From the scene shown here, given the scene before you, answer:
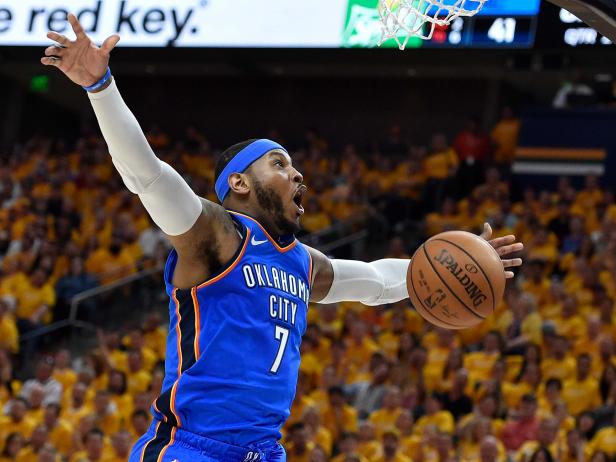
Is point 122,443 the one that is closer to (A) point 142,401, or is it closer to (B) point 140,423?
(B) point 140,423

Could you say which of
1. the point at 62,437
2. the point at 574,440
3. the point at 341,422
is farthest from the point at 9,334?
the point at 574,440

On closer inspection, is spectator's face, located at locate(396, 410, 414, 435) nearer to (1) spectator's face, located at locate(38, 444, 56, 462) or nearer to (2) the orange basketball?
(1) spectator's face, located at locate(38, 444, 56, 462)

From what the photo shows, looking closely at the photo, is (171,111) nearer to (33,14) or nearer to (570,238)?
(33,14)

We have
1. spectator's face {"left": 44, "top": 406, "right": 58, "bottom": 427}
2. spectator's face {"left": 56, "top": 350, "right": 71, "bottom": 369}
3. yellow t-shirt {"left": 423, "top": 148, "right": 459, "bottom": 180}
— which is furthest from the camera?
yellow t-shirt {"left": 423, "top": 148, "right": 459, "bottom": 180}

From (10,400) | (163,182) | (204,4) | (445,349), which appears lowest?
(10,400)

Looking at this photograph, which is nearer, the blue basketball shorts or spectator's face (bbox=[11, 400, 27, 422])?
the blue basketball shorts

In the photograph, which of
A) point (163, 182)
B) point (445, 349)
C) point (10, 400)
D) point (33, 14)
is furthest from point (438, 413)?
point (33, 14)

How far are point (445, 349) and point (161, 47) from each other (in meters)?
6.03

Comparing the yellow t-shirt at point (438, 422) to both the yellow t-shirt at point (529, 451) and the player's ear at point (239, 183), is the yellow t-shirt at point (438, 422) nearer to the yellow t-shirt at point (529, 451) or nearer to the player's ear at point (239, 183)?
the yellow t-shirt at point (529, 451)

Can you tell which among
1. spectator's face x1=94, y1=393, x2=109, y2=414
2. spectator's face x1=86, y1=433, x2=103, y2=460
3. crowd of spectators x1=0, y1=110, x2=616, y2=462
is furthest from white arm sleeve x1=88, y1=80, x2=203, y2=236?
spectator's face x1=94, y1=393, x2=109, y2=414

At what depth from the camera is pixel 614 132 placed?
14805 millimetres

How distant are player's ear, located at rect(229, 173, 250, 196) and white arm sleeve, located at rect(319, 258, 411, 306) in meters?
0.67

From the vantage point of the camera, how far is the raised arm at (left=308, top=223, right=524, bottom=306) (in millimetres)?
4957

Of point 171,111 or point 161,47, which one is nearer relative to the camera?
point 161,47
